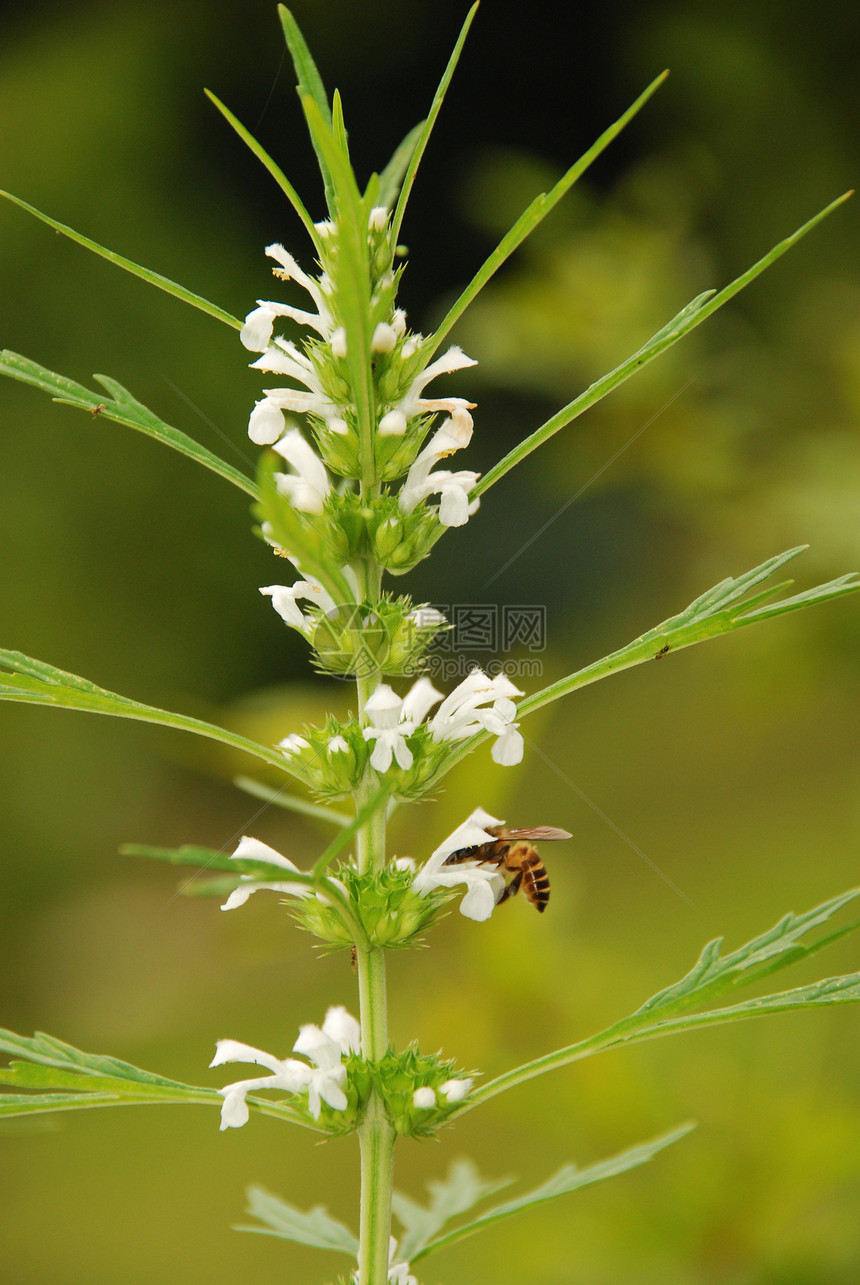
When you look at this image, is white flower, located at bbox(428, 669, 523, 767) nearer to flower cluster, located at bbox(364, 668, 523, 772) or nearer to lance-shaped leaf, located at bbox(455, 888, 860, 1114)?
flower cluster, located at bbox(364, 668, 523, 772)

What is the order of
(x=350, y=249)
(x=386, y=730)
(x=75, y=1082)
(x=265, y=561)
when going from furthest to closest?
1. (x=265, y=561)
2. (x=386, y=730)
3. (x=75, y=1082)
4. (x=350, y=249)

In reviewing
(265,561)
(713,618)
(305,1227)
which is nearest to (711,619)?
(713,618)

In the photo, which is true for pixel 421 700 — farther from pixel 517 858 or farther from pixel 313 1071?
pixel 313 1071

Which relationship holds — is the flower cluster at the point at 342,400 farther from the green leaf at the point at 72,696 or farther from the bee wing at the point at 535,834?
the bee wing at the point at 535,834

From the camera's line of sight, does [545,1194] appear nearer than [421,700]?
Yes

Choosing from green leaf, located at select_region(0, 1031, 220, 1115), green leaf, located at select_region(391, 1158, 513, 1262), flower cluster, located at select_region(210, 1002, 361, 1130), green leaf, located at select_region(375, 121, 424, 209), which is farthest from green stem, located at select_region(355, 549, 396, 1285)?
green leaf, located at select_region(375, 121, 424, 209)

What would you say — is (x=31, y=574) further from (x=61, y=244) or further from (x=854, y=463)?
(x=854, y=463)

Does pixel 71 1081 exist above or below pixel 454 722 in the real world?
below

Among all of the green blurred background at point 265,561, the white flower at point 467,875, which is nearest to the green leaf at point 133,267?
the white flower at point 467,875
